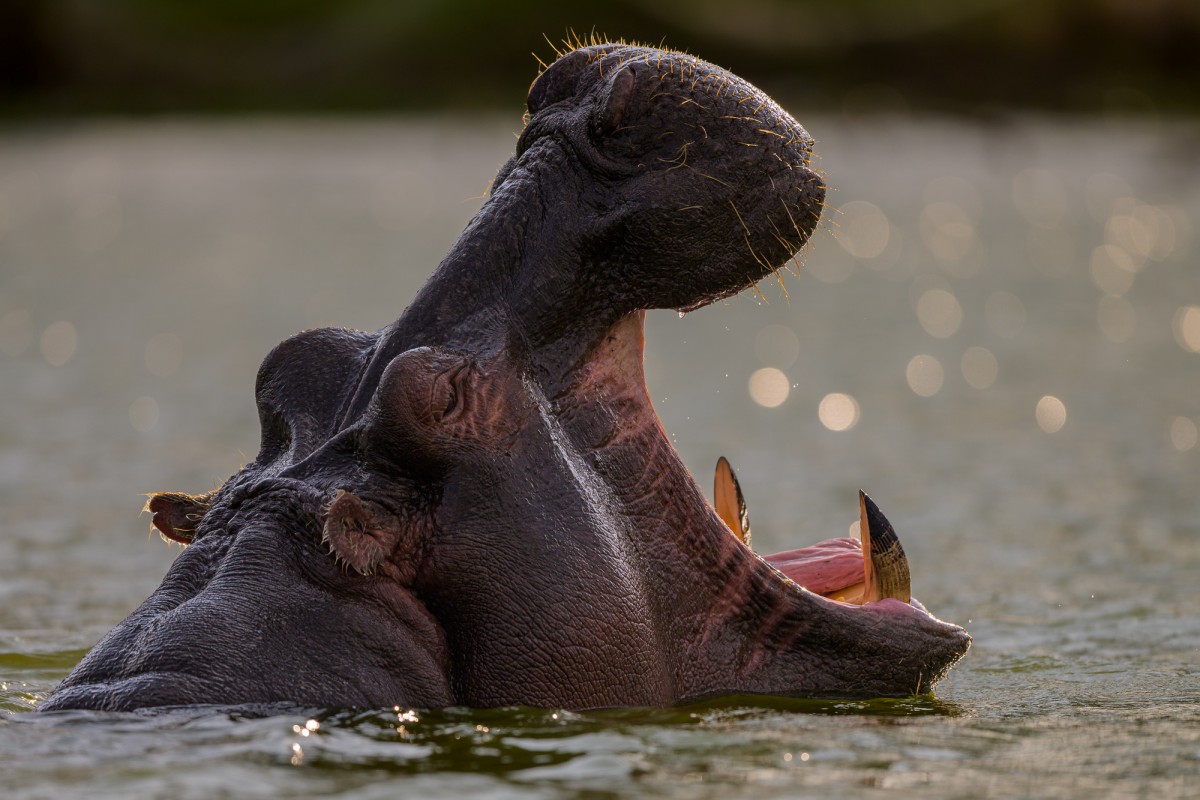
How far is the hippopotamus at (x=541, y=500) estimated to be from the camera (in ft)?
15.2

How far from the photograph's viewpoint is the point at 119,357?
774 inches

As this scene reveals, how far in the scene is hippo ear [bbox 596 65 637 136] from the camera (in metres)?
4.87

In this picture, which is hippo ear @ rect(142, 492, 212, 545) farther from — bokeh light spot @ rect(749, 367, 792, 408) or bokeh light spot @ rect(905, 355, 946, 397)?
bokeh light spot @ rect(905, 355, 946, 397)

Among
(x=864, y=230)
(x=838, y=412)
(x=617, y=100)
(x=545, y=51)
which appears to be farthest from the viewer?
(x=545, y=51)

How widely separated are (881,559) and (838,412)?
10.4m

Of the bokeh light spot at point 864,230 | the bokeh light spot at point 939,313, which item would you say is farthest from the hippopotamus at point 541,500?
Result: the bokeh light spot at point 864,230

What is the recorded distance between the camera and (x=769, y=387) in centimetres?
1761

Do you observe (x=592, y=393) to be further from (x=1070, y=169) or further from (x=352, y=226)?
(x=1070, y=169)

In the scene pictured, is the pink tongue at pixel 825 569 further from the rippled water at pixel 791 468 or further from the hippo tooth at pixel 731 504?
the rippled water at pixel 791 468

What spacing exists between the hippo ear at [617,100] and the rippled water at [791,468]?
3.46ft

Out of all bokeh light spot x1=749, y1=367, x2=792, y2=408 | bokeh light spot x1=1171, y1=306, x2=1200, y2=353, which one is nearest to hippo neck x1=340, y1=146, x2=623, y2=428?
bokeh light spot x1=749, y1=367, x2=792, y2=408

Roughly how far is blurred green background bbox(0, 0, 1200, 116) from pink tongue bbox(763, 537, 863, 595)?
4851cm

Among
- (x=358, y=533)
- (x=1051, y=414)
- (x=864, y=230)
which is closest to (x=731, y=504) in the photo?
(x=358, y=533)

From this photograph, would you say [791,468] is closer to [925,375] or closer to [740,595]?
[925,375]
